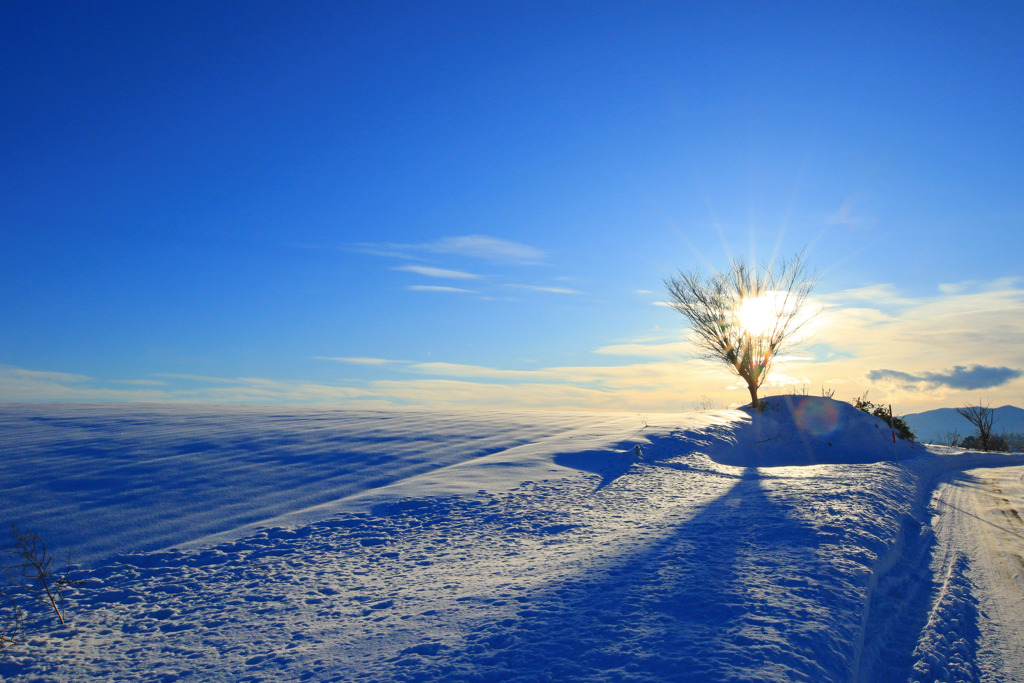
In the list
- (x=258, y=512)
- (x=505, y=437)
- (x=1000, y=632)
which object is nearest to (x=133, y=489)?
(x=258, y=512)

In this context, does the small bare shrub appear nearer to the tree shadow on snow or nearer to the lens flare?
the tree shadow on snow

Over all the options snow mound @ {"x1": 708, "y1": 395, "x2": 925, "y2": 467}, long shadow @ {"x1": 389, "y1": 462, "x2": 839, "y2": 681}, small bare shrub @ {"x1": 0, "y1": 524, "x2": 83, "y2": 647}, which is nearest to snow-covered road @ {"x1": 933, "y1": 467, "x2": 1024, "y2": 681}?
long shadow @ {"x1": 389, "y1": 462, "x2": 839, "y2": 681}

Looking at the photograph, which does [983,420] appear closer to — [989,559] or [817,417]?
[817,417]

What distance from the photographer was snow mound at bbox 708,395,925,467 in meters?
17.0

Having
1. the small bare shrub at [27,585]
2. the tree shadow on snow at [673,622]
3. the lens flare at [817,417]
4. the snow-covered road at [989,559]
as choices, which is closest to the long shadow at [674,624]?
the tree shadow on snow at [673,622]

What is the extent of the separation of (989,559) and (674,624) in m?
5.24

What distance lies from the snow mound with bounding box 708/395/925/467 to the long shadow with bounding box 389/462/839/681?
999 centimetres

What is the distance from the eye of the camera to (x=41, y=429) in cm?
1058

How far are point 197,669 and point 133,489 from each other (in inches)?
179

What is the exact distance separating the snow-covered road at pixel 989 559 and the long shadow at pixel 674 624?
124 centimetres

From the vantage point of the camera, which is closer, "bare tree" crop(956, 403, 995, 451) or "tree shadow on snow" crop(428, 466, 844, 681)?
"tree shadow on snow" crop(428, 466, 844, 681)

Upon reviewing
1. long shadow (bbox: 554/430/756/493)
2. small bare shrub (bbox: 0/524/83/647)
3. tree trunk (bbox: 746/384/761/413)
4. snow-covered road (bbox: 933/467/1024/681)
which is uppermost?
tree trunk (bbox: 746/384/761/413)

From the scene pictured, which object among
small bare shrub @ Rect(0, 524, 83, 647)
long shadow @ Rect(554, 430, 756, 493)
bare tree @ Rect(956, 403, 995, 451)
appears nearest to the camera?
small bare shrub @ Rect(0, 524, 83, 647)

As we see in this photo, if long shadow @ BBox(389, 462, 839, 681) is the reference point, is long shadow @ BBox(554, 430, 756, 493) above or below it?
above
